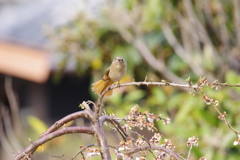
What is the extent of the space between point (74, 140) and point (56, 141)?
93.0 inches

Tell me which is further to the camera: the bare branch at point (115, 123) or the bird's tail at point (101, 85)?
the bird's tail at point (101, 85)

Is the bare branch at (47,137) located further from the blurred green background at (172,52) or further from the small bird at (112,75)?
the blurred green background at (172,52)

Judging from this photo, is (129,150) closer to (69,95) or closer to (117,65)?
(117,65)

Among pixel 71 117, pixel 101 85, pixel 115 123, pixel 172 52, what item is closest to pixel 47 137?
pixel 71 117

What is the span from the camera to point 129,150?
1176 mm

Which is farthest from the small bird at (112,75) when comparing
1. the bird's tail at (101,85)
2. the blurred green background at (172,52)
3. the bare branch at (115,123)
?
the blurred green background at (172,52)

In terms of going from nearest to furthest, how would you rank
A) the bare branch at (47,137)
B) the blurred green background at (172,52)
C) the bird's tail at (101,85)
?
the bare branch at (47,137) → the bird's tail at (101,85) → the blurred green background at (172,52)

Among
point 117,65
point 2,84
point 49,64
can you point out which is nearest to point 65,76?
point 49,64

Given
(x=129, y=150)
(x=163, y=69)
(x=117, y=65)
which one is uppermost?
(x=163, y=69)

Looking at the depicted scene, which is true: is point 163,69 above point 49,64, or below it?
below

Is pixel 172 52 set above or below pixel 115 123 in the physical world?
above

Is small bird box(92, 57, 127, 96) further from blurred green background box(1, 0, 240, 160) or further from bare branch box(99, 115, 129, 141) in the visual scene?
blurred green background box(1, 0, 240, 160)

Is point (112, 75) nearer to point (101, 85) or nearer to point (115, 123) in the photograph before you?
point (101, 85)

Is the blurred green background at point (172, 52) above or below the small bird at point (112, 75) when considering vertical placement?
above
